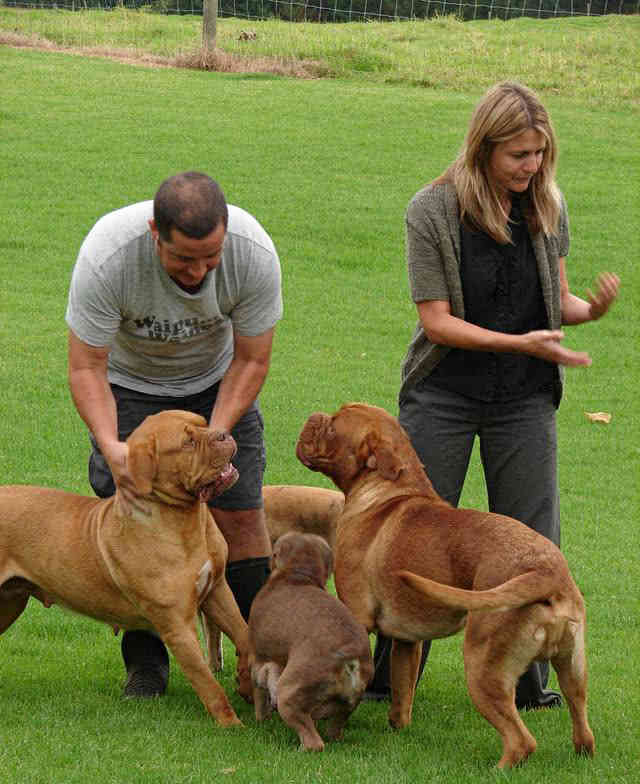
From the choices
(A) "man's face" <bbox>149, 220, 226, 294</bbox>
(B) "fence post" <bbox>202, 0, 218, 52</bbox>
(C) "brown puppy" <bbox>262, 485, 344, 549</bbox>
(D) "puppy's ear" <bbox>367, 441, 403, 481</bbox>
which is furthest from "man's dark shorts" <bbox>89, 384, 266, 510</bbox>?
(B) "fence post" <bbox>202, 0, 218, 52</bbox>

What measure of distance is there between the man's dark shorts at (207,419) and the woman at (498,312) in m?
0.81

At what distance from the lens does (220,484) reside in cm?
585

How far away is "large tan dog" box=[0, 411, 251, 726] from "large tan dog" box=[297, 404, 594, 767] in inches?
24.6

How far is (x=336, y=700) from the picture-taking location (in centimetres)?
564

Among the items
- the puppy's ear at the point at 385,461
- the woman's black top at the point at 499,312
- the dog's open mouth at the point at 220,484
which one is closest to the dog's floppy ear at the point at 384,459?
the puppy's ear at the point at 385,461

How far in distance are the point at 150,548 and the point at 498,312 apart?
6.49 feet

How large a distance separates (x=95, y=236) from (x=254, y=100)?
21.8 metres

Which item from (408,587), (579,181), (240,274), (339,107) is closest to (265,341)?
(240,274)

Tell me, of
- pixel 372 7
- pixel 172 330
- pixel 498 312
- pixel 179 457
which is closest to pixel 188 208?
pixel 172 330

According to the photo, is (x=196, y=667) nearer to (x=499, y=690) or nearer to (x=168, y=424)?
(x=168, y=424)

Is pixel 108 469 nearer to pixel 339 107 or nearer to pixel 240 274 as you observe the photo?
pixel 240 274

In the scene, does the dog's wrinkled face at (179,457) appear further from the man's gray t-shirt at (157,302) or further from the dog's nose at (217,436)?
the man's gray t-shirt at (157,302)

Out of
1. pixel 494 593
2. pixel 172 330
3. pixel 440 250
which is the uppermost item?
pixel 440 250

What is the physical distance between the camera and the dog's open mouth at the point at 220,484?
5.81 metres
